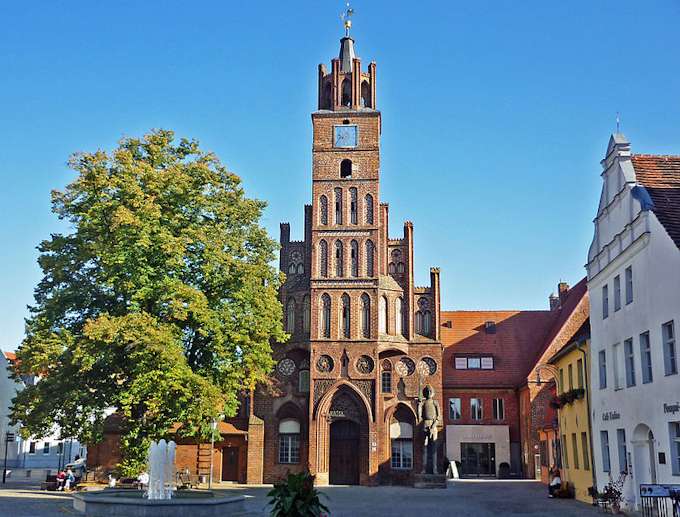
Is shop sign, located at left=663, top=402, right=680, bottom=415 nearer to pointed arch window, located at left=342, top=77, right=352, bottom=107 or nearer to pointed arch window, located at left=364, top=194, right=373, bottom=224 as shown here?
pointed arch window, located at left=364, top=194, right=373, bottom=224

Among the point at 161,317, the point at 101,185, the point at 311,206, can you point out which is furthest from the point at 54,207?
the point at 311,206

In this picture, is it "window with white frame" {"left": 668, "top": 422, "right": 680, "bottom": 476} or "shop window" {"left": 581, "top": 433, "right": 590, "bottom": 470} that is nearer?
"window with white frame" {"left": 668, "top": 422, "right": 680, "bottom": 476}

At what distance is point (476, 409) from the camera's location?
53000mm

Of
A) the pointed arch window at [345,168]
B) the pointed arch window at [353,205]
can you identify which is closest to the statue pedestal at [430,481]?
the pointed arch window at [353,205]

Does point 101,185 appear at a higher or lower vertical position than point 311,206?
lower

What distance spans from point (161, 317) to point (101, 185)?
18.3 ft

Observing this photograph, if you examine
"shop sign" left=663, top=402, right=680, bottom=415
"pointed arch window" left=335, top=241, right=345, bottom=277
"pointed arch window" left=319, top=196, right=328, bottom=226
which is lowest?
"shop sign" left=663, top=402, right=680, bottom=415

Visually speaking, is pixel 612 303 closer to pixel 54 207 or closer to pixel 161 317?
pixel 161 317

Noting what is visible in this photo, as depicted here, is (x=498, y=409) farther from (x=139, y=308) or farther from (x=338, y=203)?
(x=139, y=308)

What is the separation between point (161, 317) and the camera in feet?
97.7

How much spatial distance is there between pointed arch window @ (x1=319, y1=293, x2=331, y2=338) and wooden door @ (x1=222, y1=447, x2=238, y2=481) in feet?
28.9

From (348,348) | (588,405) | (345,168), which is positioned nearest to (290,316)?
(348,348)

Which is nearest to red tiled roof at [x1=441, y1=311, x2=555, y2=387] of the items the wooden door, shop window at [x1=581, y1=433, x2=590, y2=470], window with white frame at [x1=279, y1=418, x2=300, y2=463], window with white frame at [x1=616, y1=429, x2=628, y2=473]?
window with white frame at [x1=279, y1=418, x2=300, y2=463]

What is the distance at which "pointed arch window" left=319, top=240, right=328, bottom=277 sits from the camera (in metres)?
46.7
